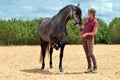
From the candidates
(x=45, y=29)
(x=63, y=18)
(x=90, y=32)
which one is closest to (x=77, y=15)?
(x=63, y=18)

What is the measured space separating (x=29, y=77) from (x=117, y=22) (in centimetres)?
4849

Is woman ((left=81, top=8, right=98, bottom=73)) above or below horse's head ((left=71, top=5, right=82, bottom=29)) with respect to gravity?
below

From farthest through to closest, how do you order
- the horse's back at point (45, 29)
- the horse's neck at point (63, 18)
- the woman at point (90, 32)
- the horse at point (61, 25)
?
the horse's back at point (45, 29) < the horse's neck at point (63, 18) < the horse at point (61, 25) < the woman at point (90, 32)

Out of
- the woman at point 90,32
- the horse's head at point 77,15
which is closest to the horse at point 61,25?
the horse's head at point 77,15

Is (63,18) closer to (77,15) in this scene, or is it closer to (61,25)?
(61,25)

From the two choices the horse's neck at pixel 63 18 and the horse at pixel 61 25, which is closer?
the horse at pixel 61 25

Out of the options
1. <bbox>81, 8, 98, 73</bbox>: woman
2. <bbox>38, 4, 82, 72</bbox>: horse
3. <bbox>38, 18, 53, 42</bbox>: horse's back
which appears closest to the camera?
<bbox>81, 8, 98, 73</bbox>: woman

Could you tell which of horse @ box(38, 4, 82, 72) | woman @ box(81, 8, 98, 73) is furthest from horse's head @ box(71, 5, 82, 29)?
woman @ box(81, 8, 98, 73)

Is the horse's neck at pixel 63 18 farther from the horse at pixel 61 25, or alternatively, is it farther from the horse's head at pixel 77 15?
the horse's head at pixel 77 15

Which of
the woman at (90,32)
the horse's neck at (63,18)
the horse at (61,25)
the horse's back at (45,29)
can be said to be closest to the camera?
the woman at (90,32)

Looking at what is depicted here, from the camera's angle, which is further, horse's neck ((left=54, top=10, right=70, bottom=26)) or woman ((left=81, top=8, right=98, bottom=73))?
horse's neck ((left=54, top=10, right=70, bottom=26))

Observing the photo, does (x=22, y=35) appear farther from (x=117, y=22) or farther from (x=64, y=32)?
(x=64, y=32)

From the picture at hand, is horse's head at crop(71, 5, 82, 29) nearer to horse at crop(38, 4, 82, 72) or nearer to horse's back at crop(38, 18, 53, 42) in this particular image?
horse at crop(38, 4, 82, 72)

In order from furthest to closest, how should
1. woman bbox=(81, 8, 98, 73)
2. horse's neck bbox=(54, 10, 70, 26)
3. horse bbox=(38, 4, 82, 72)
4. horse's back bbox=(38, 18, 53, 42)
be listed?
horse's back bbox=(38, 18, 53, 42), horse's neck bbox=(54, 10, 70, 26), horse bbox=(38, 4, 82, 72), woman bbox=(81, 8, 98, 73)
